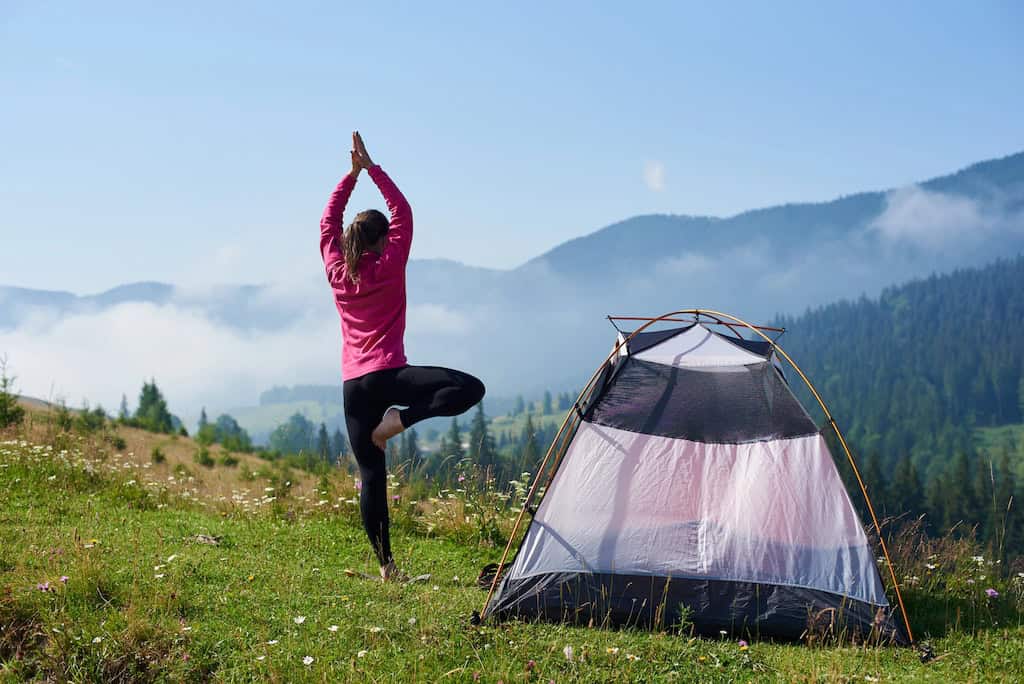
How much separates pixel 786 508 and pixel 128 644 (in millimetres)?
4411

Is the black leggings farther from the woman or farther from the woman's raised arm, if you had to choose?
the woman's raised arm

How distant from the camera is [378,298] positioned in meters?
5.83

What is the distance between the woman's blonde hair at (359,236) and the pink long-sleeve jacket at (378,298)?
0.16 ft

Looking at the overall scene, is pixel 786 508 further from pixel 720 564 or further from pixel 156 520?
pixel 156 520

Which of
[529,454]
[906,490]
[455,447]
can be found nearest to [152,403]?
[455,447]

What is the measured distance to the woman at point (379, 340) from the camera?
5.66 meters

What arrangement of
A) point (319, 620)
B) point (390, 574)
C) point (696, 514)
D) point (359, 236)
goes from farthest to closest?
point (390, 574) → point (696, 514) → point (359, 236) → point (319, 620)

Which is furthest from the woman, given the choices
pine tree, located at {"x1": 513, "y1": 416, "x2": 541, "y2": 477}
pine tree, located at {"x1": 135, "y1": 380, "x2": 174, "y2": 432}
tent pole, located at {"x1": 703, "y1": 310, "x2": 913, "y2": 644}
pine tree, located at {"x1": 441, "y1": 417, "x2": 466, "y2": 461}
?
pine tree, located at {"x1": 135, "y1": 380, "x2": 174, "y2": 432}

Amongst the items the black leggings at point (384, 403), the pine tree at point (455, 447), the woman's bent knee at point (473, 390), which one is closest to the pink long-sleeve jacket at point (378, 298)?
the black leggings at point (384, 403)

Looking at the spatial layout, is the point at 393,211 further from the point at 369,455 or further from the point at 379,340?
the point at 369,455

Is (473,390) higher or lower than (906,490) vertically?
higher

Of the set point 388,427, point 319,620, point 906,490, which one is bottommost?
point 906,490

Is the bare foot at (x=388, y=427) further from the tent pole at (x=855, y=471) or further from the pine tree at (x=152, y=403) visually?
the pine tree at (x=152, y=403)

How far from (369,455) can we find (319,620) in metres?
1.20
